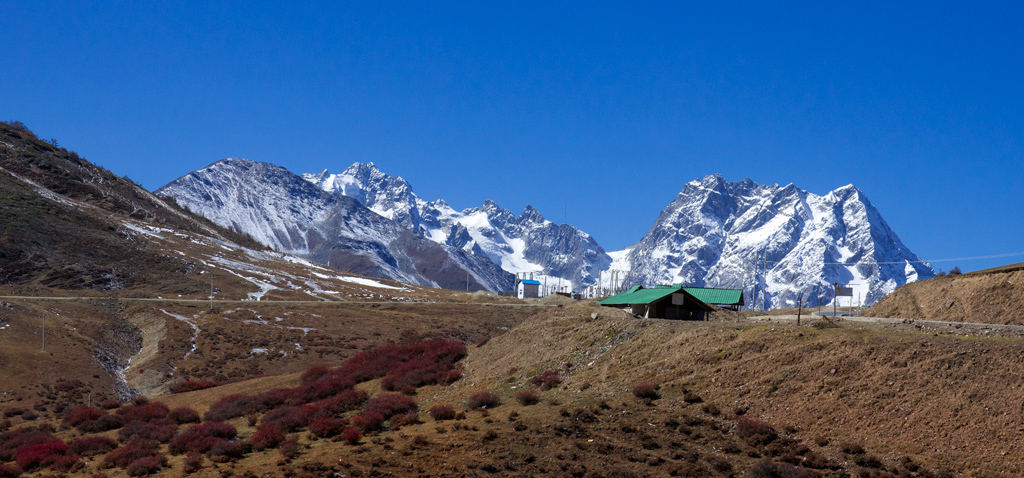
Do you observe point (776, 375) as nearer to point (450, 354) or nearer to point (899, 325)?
point (899, 325)

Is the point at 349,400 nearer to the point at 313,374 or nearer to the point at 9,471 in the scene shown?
the point at 313,374

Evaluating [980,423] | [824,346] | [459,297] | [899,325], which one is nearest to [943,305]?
[899,325]

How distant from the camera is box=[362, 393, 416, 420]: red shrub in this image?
29.4 m

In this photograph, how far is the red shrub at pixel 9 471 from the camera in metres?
25.9

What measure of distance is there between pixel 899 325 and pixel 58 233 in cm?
13268

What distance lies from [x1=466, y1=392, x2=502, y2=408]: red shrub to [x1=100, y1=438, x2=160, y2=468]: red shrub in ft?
41.5

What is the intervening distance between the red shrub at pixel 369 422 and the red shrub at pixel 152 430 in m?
9.47

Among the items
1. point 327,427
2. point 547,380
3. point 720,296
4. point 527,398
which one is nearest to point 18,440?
point 327,427

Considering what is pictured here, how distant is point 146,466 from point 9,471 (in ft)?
20.4

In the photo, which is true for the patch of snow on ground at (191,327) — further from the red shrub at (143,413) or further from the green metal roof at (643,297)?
the green metal roof at (643,297)

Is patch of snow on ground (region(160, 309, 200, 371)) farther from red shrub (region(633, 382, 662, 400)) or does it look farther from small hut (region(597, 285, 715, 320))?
red shrub (region(633, 382, 662, 400))

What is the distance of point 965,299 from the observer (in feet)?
107

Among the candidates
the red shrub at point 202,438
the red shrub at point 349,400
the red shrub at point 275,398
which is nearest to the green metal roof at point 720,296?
the red shrub at point 349,400

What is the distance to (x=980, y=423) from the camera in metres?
20.3
